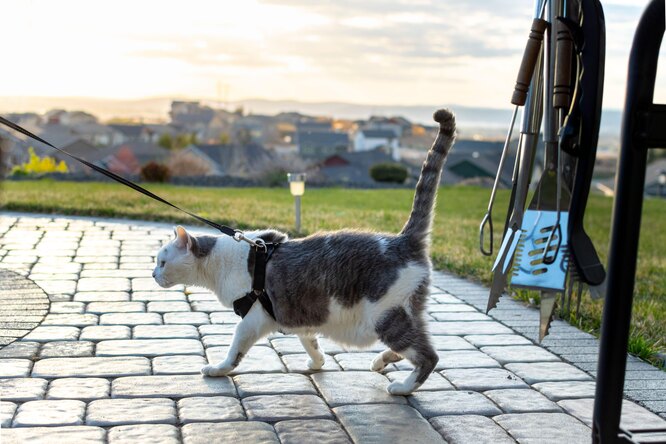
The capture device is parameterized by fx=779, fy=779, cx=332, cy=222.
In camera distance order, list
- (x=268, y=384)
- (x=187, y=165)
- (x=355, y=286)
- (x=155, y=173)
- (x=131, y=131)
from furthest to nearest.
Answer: (x=131, y=131) < (x=187, y=165) < (x=155, y=173) < (x=268, y=384) < (x=355, y=286)

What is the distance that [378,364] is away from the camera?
4.42m

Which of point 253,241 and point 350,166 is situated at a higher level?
point 253,241

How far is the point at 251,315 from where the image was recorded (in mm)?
4215

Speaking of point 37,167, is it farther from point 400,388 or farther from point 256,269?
point 400,388

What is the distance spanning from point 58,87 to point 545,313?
27.0 feet

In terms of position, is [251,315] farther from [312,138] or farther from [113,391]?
[312,138]

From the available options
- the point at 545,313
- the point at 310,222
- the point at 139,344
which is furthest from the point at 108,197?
the point at 545,313

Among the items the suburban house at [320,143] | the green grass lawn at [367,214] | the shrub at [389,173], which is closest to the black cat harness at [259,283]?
the green grass lawn at [367,214]

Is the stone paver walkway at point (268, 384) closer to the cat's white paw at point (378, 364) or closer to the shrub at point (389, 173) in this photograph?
the cat's white paw at point (378, 364)

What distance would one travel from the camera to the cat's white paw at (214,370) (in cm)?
421

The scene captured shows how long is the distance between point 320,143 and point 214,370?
31775 millimetres

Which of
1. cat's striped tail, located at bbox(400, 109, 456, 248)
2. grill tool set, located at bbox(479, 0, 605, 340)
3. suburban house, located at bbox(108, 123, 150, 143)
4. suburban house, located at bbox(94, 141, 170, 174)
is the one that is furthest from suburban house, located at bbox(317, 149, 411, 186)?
grill tool set, located at bbox(479, 0, 605, 340)

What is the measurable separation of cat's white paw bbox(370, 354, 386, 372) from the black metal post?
225 centimetres

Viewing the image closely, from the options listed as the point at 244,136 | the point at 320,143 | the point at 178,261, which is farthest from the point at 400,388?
the point at 320,143
